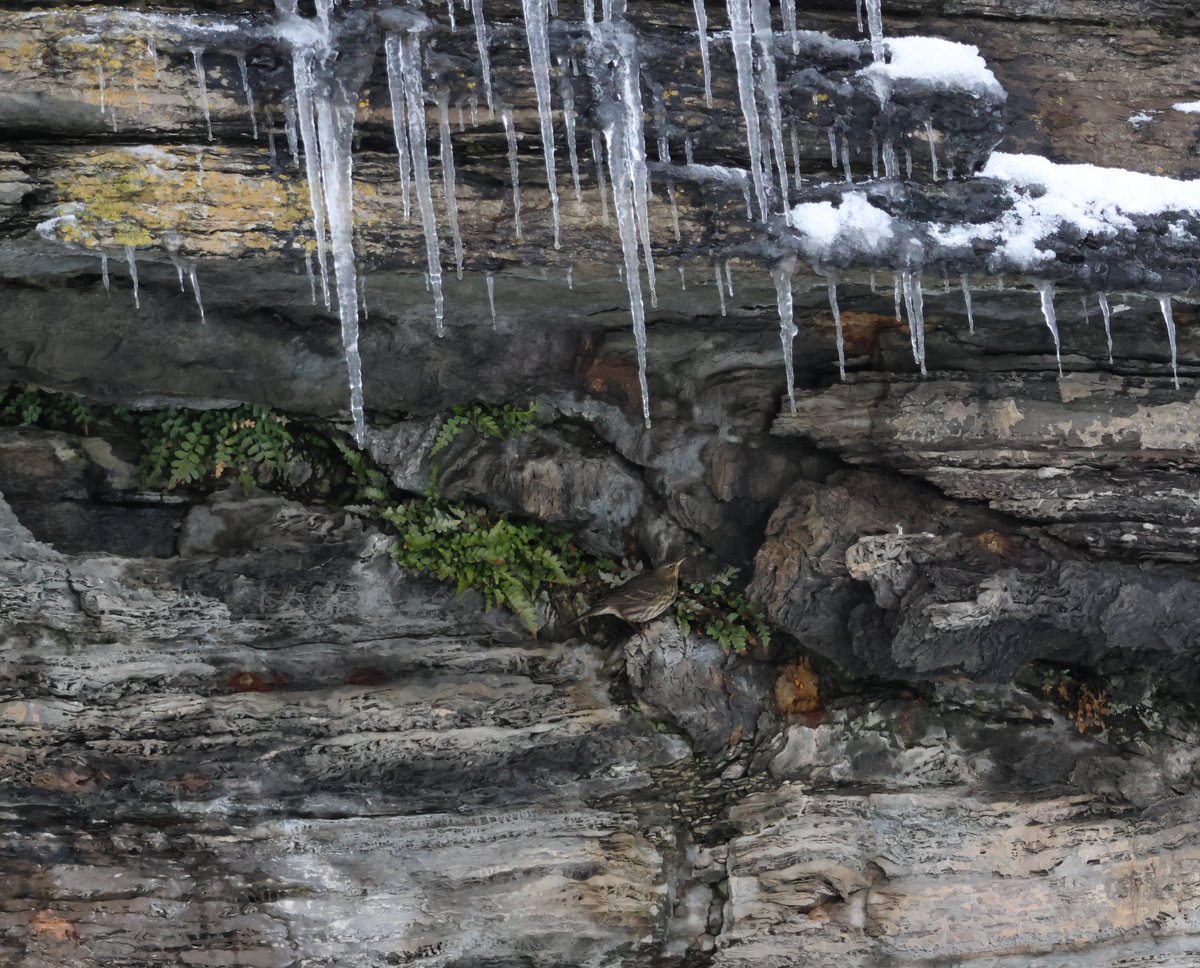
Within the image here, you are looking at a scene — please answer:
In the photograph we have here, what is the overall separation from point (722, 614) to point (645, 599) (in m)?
0.72

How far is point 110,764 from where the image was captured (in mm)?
6801

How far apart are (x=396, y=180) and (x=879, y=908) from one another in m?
5.84

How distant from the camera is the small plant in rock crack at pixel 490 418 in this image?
25.6 feet

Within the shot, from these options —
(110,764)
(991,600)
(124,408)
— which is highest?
(124,408)

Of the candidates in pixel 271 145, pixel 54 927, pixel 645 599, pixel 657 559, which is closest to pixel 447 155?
pixel 271 145

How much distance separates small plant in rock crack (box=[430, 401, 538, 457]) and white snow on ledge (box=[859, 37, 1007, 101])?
339 cm

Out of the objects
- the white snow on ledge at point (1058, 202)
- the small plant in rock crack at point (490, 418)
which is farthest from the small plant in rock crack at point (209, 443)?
the white snow on ledge at point (1058, 202)

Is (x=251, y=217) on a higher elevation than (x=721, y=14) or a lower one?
lower

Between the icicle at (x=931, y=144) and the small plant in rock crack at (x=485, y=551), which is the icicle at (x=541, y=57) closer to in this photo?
the icicle at (x=931, y=144)

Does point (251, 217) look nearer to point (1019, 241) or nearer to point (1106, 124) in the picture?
point (1019, 241)

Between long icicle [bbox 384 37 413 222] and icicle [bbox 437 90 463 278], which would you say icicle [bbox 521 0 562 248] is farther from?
long icicle [bbox 384 37 413 222]

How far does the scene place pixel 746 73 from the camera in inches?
215

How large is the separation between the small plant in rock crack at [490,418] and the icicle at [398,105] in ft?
8.63

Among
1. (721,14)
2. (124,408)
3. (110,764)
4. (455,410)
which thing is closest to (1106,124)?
(721,14)
